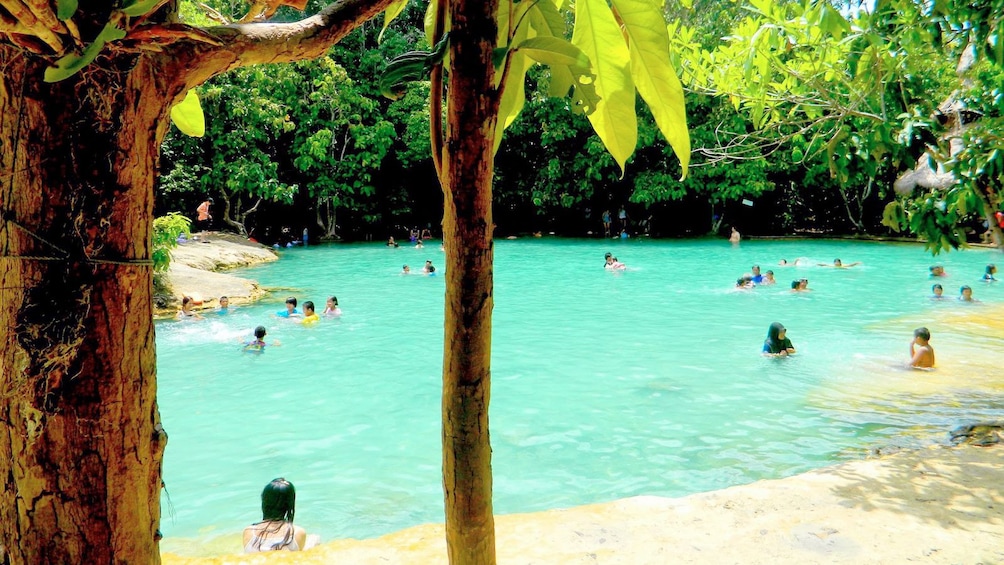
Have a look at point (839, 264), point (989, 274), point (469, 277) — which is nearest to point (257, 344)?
point (469, 277)

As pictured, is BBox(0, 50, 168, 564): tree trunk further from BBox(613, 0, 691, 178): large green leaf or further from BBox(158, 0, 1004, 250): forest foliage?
BBox(158, 0, 1004, 250): forest foliage

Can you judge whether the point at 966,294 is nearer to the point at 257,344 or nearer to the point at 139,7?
the point at 257,344

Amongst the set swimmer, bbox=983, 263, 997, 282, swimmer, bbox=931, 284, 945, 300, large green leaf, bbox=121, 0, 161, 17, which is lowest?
swimmer, bbox=931, 284, 945, 300

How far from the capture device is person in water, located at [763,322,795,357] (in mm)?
A: 10093

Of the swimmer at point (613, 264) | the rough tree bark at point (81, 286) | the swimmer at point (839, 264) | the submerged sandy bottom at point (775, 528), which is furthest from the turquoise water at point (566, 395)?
the rough tree bark at point (81, 286)

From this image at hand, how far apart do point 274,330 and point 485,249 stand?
1172cm

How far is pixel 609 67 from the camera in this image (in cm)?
117

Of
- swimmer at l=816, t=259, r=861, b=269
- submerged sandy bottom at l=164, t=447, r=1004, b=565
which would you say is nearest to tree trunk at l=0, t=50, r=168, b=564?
submerged sandy bottom at l=164, t=447, r=1004, b=565

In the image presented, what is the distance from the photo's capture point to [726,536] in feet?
13.8

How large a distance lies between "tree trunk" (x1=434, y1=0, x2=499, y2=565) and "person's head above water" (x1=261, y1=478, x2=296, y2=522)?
368 cm

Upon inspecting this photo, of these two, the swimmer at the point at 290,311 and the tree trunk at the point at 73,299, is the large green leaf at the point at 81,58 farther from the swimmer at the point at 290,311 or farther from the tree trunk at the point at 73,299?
the swimmer at the point at 290,311

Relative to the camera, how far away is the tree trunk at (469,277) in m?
1.17

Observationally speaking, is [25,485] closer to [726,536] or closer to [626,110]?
[626,110]

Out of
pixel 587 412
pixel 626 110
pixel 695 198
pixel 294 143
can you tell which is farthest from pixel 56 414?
pixel 695 198
